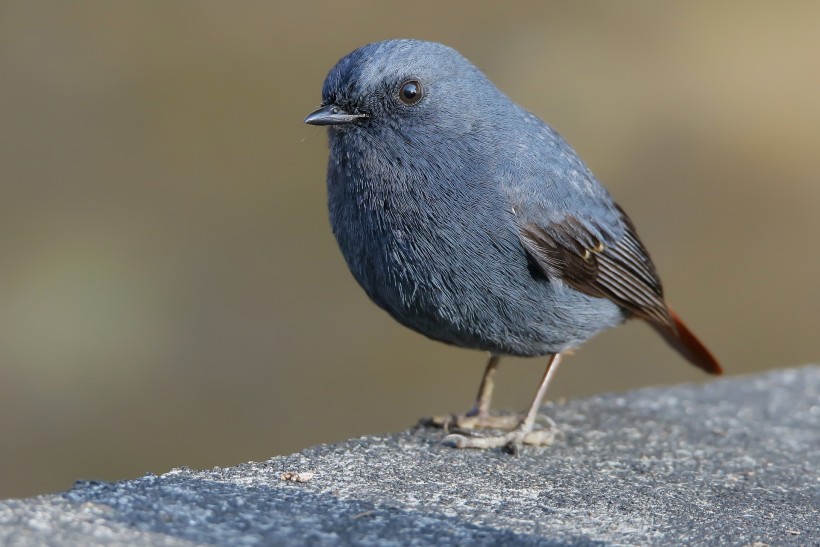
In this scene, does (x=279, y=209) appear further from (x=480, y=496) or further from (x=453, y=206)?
(x=480, y=496)

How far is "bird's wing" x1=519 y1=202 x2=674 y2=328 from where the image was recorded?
457 cm

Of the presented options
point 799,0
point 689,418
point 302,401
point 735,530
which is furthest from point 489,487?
point 799,0

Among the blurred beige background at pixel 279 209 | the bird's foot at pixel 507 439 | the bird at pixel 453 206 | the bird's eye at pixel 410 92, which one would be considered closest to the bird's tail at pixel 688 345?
the bird at pixel 453 206

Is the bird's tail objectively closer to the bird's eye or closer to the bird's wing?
the bird's wing

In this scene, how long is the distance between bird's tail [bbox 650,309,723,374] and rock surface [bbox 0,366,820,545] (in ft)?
1.65

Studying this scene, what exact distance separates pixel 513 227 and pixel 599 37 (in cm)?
552

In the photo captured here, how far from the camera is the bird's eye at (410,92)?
451 centimetres

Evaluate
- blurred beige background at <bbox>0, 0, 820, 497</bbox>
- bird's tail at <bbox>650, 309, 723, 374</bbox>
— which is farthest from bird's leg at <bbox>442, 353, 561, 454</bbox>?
blurred beige background at <bbox>0, 0, 820, 497</bbox>

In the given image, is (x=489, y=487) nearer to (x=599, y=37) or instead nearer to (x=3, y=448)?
(x=3, y=448)

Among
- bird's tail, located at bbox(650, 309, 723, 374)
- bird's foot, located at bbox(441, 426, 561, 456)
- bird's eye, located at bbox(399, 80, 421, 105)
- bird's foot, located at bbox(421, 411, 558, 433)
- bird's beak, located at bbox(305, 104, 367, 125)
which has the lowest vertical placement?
bird's foot, located at bbox(421, 411, 558, 433)

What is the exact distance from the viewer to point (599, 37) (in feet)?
31.2

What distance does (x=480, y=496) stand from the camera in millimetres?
3891

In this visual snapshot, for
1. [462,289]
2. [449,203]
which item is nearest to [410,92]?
[449,203]

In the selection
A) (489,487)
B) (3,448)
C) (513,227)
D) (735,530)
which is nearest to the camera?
(735,530)
